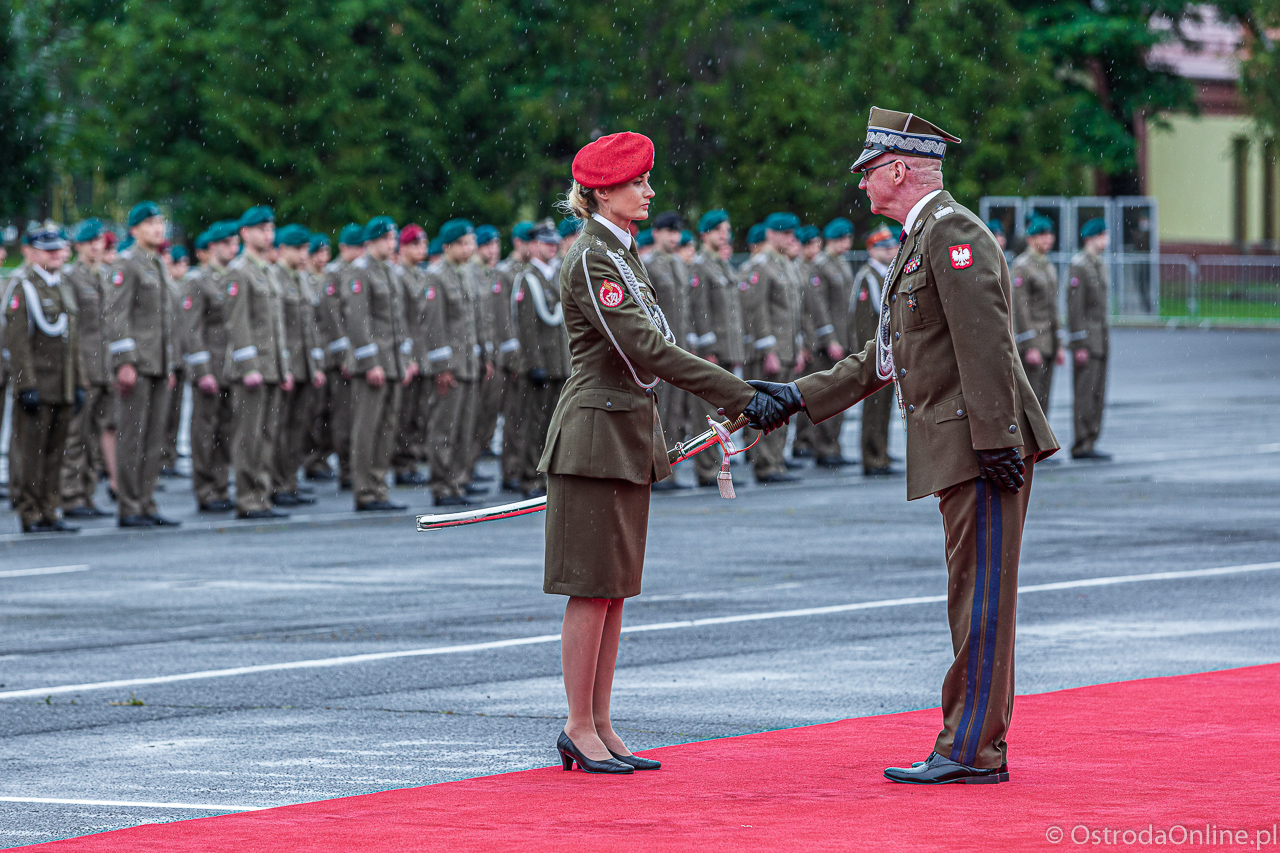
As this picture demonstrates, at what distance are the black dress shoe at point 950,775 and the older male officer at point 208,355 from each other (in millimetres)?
11692

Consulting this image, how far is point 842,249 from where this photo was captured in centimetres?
2114

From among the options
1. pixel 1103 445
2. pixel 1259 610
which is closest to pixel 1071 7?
pixel 1103 445

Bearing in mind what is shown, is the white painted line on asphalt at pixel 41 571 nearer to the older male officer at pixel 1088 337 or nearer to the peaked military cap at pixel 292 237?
the peaked military cap at pixel 292 237

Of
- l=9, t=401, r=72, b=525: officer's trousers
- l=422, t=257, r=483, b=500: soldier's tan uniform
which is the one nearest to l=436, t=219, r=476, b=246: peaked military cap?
l=422, t=257, r=483, b=500: soldier's tan uniform

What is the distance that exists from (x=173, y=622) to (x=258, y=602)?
815mm

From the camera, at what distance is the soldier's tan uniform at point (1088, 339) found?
20.5 metres

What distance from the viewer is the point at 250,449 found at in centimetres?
1653

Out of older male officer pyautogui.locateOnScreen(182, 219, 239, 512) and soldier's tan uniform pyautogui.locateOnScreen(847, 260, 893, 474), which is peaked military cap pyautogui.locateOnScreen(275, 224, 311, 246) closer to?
older male officer pyautogui.locateOnScreen(182, 219, 239, 512)

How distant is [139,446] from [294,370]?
2.96m

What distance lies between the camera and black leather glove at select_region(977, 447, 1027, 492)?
6.38m

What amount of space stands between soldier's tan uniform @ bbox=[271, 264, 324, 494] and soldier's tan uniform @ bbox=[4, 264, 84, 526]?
95.4 inches

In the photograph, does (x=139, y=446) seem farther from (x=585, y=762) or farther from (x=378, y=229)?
(x=585, y=762)

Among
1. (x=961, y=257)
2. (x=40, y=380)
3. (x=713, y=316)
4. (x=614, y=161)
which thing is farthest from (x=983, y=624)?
(x=713, y=316)

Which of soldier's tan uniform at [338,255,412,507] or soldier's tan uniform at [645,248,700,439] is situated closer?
soldier's tan uniform at [338,255,412,507]
